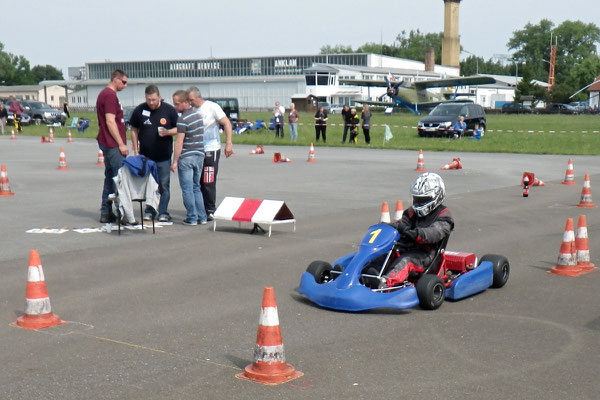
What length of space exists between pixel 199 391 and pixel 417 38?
620ft

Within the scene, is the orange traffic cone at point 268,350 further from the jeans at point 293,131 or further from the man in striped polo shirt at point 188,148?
the jeans at point 293,131

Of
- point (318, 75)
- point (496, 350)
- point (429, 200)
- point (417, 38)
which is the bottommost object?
point (496, 350)

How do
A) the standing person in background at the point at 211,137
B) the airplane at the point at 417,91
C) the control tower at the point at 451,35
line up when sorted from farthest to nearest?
the control tower at the point at 451,35 < the airplane at the point at 417,91 < the standing person in background at the point at 211,137

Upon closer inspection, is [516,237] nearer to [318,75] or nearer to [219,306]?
[219,306]

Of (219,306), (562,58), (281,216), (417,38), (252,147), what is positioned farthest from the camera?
(417,38)

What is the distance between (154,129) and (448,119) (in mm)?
28120

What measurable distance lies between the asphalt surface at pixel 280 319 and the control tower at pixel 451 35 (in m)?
117

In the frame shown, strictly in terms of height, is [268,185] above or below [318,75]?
below

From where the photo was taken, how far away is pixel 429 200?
721 centimetres

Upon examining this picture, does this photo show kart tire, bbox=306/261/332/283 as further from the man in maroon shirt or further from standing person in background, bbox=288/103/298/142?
standing person in background, bbox=288/103/298/142

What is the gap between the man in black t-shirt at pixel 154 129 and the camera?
1118 centimetres

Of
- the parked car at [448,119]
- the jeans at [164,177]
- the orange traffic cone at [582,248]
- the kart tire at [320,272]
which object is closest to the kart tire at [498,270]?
the orange traffic cone at [582,248]

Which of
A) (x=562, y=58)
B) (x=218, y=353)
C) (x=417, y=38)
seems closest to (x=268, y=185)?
(x=218, y=353)

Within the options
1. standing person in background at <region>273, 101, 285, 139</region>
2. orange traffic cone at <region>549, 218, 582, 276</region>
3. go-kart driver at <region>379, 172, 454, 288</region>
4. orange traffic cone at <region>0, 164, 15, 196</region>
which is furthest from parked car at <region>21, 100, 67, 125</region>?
go-kart driver at <region>379, 172, 454, 288</region>
